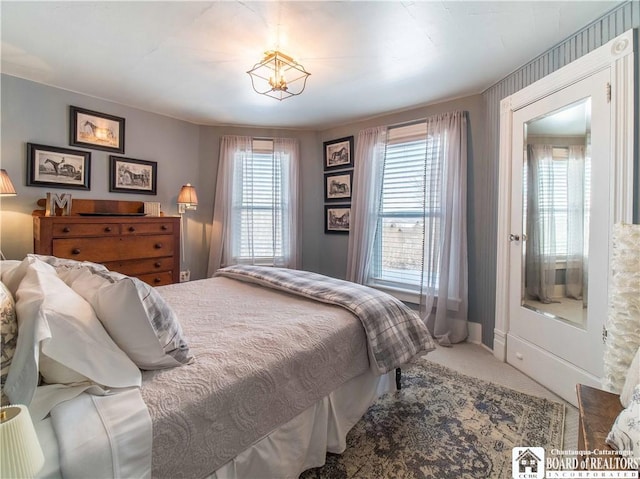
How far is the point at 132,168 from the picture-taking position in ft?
10.8

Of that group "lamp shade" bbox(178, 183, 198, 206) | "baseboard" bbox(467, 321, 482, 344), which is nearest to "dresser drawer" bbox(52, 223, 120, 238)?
"lamp shade" bbox(178, 183, 198, 206)

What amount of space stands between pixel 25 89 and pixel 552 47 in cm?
429

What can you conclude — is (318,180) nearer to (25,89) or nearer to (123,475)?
(25,89)

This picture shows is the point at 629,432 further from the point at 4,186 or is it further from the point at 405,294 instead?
the point at 4,186

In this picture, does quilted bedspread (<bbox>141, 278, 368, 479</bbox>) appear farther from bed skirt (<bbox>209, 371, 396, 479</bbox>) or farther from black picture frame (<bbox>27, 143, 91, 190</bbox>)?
black picture frame (<bbox>27, 143, 91, 190</bbox>)

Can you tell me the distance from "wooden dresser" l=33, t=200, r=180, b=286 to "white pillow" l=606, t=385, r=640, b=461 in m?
3.28

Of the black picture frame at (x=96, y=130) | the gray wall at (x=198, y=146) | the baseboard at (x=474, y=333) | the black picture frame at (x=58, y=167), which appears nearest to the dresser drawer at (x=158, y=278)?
the gray wall at (x=198, y=146)

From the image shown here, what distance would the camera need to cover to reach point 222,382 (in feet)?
3.26

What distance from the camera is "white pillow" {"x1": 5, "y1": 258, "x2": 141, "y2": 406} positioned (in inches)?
29.4

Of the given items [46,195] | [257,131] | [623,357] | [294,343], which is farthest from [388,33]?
[46,195]

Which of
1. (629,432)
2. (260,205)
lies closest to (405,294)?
(260,205)

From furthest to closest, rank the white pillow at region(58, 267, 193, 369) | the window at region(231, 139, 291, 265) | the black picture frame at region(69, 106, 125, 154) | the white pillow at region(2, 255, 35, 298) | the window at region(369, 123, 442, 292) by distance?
the window at region(231, 139, 291, 265) < the window at region(369, 123, 442, 292) < the black picture frame at region(69, 106, 125, 154) < the white pillow at region(2, 255, 35, 298) < the white pillow at region(58, 267, 193, 369)

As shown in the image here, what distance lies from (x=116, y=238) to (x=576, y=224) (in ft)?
12.1

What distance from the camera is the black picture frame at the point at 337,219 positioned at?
3.92 metres
